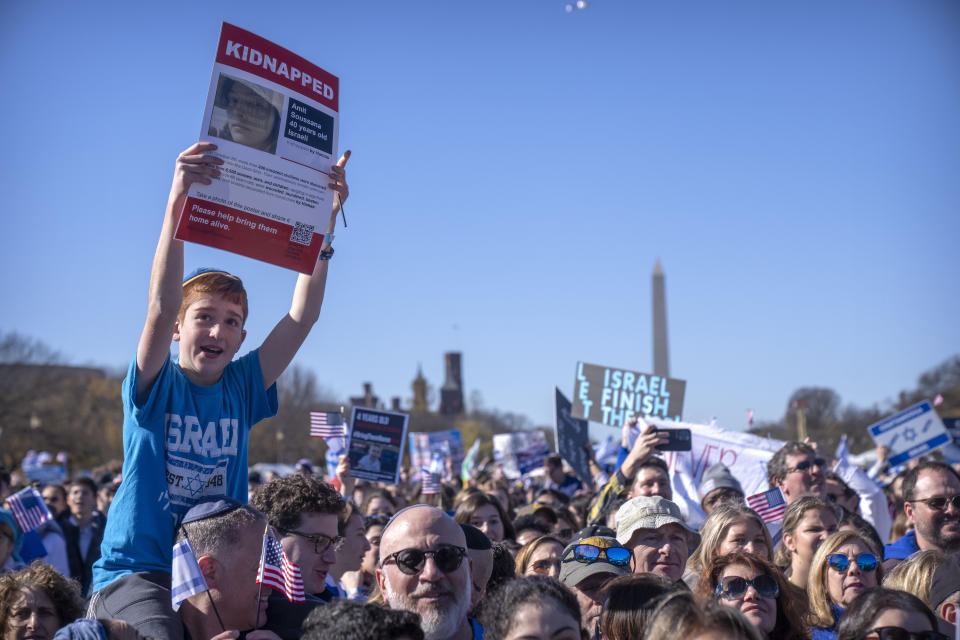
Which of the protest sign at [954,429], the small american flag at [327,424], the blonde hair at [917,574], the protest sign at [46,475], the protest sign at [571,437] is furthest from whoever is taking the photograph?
the protest sign at [46,475]

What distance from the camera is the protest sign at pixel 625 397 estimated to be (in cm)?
1357

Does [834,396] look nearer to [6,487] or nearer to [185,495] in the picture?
[6,487]

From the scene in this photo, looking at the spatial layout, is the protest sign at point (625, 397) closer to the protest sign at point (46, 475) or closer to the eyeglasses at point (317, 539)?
the eyeglasses at point (317, 539)

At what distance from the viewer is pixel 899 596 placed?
3588 mm

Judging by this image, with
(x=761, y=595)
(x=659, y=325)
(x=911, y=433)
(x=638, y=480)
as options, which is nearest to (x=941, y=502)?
(x=638, y=480)

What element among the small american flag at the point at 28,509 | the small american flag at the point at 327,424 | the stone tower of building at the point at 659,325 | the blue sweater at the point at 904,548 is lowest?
the small american flag at the point at 28,509

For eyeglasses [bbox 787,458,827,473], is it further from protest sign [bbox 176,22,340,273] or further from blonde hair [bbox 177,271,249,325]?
blonde hair [bbox 177,271,249,325]

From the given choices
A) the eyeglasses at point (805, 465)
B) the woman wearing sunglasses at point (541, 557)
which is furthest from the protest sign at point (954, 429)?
the woman wearing sunglasses at point (541, 557)

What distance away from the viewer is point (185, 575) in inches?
125

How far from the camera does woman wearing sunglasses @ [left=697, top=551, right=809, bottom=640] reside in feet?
13.6

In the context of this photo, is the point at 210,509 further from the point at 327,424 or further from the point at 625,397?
the point at 625,397

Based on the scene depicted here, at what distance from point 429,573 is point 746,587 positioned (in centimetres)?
151

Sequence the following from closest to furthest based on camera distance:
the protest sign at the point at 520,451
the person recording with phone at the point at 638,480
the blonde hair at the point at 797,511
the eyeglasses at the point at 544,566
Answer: the eyeglasses at the point at 544,566 < the blonde hair at the point at 797,511 < the person recording with phone at the point at 638,480 < the protest sign at the point at 520,451

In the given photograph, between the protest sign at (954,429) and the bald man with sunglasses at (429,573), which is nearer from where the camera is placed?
the bald man with sunglasses at (429,573)
